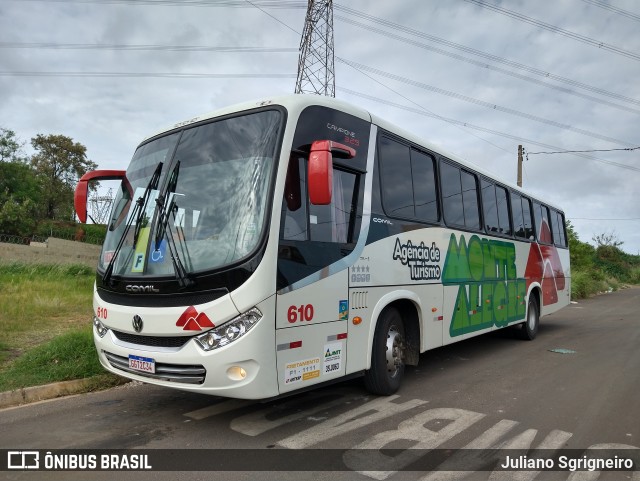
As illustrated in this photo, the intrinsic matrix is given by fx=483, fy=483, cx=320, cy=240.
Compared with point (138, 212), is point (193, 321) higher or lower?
lower

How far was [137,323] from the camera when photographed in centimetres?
435

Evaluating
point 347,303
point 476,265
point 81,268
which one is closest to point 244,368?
point 347,303

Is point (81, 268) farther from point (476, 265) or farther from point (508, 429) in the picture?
point (508, 429)

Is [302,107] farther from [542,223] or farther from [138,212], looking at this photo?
[542,223]

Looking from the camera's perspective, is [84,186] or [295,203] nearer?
[295,203]

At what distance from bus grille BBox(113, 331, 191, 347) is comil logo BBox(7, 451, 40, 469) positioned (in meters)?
1.14

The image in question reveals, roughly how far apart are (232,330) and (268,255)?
68 cm

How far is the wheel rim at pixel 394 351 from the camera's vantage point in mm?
5742

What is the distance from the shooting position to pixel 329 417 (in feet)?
16.3

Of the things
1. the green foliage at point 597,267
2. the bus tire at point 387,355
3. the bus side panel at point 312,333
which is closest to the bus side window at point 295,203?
the bus side panel at point 312,333

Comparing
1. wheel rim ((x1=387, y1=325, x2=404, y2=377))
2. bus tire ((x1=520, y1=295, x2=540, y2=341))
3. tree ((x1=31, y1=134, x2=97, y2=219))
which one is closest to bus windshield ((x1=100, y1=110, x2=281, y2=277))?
wheel rim ((x1=387, y1=325, x2=404, y2=377))

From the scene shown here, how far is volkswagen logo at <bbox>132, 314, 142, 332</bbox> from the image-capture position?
14.2ft

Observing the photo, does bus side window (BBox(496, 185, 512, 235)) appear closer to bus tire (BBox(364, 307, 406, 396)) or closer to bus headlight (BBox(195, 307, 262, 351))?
bus tire (BBox(364, 307, 406, 396))

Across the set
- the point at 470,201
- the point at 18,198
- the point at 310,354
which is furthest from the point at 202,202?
the point at 18,198
